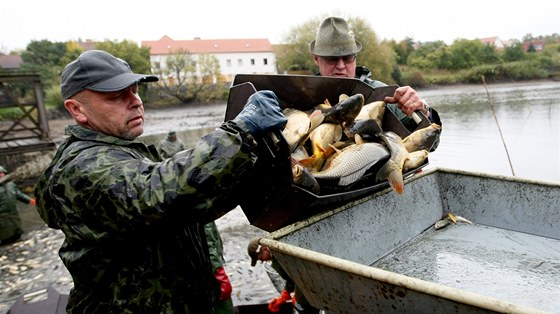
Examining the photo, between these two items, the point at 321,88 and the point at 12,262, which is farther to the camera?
the point at 12,262

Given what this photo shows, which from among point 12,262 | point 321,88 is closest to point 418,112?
point 321,88

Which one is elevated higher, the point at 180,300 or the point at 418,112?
the point at 418,112

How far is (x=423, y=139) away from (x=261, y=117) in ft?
5.74

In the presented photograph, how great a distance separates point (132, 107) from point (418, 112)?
2.30 meters

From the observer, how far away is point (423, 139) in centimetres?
313

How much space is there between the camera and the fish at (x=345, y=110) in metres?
2.78

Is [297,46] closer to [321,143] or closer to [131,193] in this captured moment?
[321,143]

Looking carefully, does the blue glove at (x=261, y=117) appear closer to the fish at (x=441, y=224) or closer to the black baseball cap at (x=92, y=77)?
the black baseball cap at (x=92, y=77)

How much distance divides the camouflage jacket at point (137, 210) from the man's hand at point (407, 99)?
174cm

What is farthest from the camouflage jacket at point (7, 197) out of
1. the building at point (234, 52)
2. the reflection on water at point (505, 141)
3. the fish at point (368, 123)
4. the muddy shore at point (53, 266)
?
the building at point (234, 52)

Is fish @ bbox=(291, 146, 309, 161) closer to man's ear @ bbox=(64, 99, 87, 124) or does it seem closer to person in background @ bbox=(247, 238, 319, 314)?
person in background @ bbox=(247, 238, 319, 314)

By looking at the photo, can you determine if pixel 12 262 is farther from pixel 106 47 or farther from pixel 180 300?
pixel 106 47

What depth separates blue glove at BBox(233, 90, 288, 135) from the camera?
1853mm

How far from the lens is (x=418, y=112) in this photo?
3367 mm
